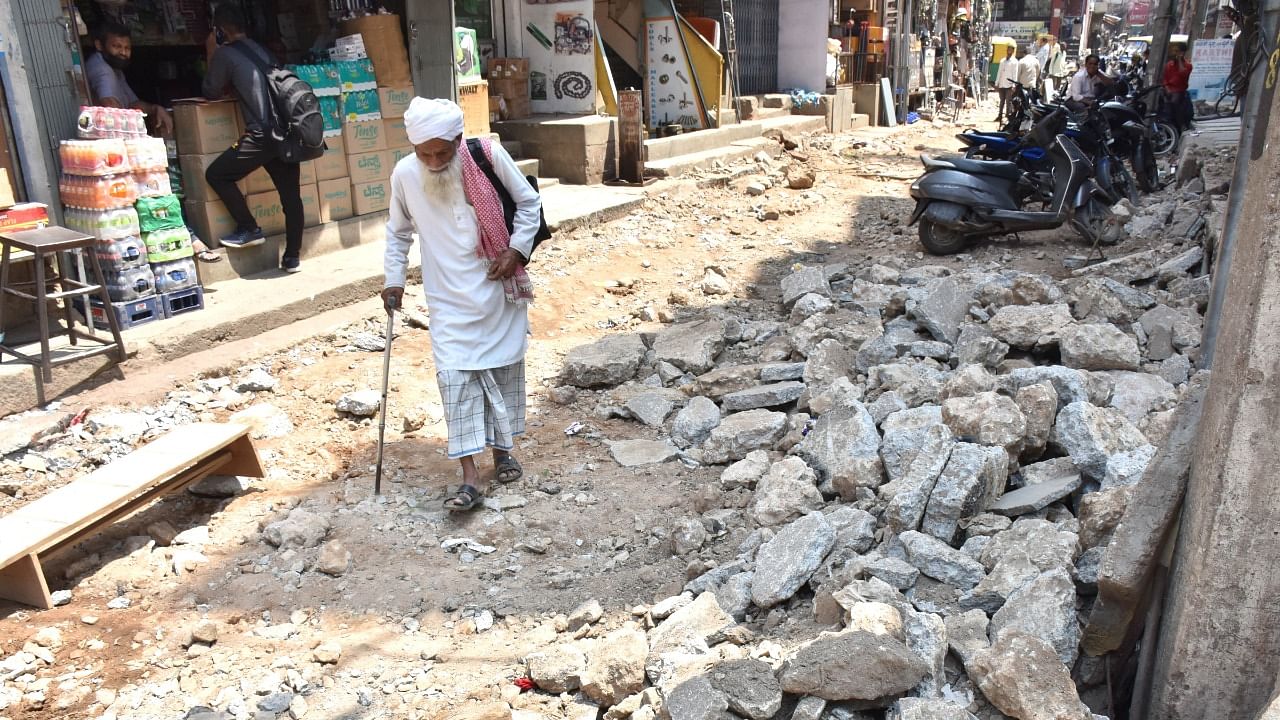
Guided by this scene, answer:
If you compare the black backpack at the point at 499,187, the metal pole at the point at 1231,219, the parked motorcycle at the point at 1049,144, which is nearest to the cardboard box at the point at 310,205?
the black backpack at the point at 499,187

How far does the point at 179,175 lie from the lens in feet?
21.0

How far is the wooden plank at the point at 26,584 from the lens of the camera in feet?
11.3

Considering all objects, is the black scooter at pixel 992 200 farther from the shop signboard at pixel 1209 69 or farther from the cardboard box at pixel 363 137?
the shop signboard at pixel 1209 69

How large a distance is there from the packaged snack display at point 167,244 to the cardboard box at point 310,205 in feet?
4.62

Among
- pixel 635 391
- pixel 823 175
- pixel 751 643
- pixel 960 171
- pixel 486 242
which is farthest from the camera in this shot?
pixel 823 175

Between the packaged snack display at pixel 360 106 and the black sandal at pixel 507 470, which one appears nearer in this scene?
the black sandal at pixel 507 470

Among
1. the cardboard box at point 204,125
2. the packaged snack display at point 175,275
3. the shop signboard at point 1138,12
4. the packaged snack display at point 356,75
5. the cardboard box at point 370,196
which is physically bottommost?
the packaged snack display at point 175,275

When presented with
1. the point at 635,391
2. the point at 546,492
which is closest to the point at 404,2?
the point at 635,391

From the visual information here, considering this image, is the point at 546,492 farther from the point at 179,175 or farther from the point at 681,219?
the point at 681,219

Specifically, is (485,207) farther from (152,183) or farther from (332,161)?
(332,161)

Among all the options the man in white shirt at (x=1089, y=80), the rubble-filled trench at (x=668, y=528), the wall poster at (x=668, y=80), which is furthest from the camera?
the man in white shirt at (x=1089, y=80)

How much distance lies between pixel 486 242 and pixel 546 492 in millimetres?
1176

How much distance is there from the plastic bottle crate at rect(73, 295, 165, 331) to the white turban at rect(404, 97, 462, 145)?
8.76ft

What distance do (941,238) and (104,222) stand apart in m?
6.17
